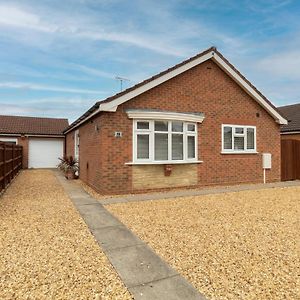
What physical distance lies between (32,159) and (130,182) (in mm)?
16272

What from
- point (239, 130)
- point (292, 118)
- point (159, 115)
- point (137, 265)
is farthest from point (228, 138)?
point (292, 118)

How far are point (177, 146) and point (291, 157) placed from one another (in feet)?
26.1

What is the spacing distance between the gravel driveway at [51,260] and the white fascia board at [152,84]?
160 inches

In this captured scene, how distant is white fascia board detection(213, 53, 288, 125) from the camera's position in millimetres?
11913

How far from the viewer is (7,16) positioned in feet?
29.3

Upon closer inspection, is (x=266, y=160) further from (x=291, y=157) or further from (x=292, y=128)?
(x=292, y=128)

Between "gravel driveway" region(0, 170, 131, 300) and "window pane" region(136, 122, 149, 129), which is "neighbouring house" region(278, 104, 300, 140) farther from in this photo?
"gravel driveway" region(0, 170, 131, 300)

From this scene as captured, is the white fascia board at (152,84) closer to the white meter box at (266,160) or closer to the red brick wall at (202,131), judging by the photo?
the red brick wall at (202,131)

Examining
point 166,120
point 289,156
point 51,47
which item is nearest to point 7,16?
point 51,47

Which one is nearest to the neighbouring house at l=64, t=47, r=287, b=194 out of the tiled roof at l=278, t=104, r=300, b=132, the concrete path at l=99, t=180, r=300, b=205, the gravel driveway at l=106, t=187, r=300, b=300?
the concrete path at l=99, t=180, r=300, b=205

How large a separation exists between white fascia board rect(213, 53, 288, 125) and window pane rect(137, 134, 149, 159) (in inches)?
199

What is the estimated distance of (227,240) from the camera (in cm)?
504

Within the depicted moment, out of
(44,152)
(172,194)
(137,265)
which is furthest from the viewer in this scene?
(44,152)

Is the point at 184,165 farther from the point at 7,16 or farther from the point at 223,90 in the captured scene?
the point at 7,16
